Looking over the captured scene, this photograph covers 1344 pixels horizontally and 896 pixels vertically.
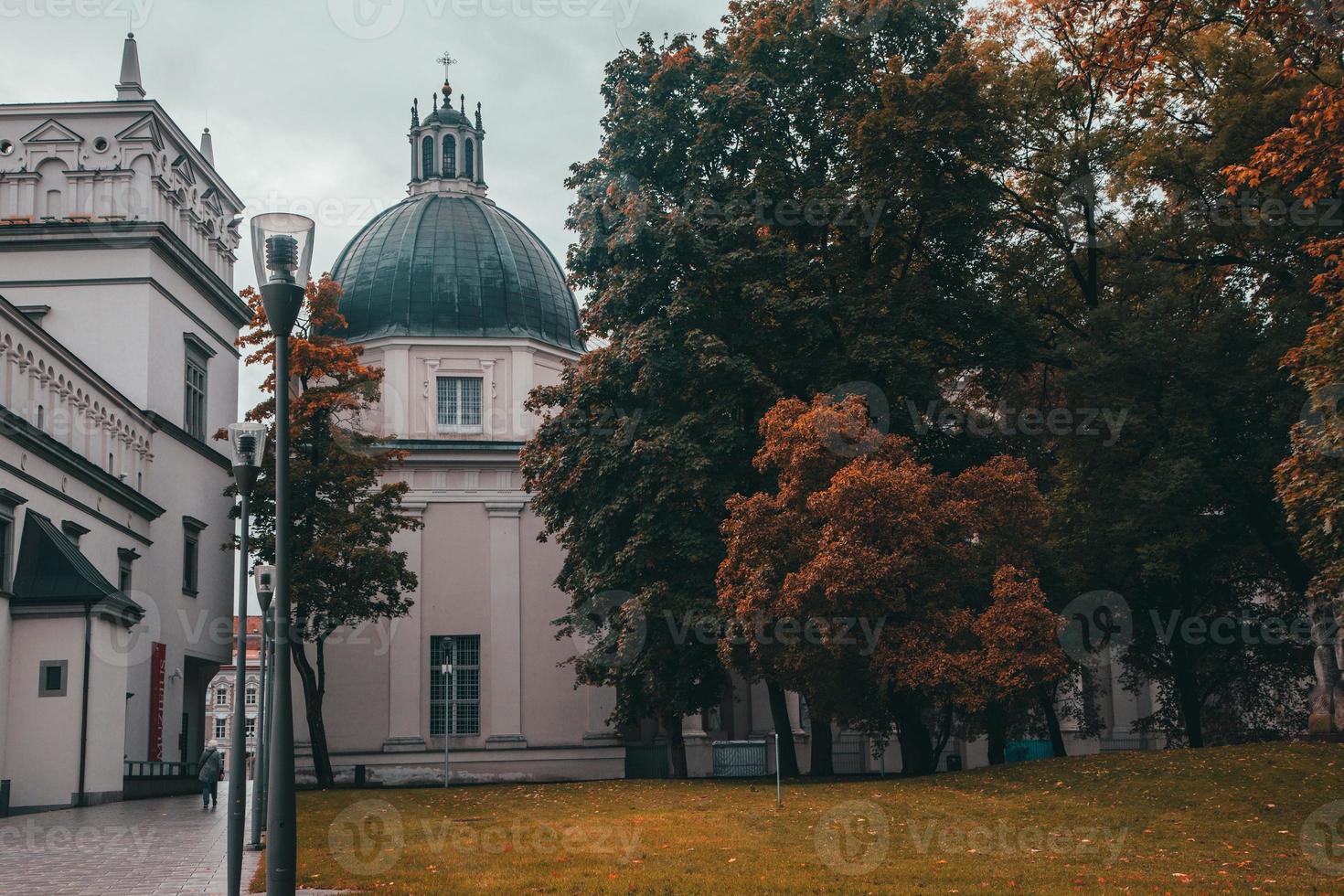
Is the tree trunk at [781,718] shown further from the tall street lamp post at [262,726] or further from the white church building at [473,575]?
the tall street lamp post at [262,726]

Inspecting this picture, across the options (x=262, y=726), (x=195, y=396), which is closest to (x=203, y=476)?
(x=195, y=396)

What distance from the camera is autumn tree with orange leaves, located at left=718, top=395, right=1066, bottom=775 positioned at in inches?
1034

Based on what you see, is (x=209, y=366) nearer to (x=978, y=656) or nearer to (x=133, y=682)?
(x=133, y=682)

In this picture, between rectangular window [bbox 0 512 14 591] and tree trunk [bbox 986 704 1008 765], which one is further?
tree trunk [bbox 986 704 1008 765]

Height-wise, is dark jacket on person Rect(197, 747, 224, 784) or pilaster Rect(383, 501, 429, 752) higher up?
pilaster Rect(383, 501, 429, 752)

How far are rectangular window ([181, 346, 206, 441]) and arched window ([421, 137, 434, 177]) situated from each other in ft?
70.2

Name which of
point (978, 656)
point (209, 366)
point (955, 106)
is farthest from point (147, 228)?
point (978, 656)

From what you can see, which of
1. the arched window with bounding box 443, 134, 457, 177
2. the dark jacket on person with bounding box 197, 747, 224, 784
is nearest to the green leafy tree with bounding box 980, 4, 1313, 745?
the dark jacket on person with bounding box 197, 747, 224, 784

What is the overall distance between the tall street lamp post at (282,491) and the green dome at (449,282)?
4239 cm

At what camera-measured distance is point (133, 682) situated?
3578cm

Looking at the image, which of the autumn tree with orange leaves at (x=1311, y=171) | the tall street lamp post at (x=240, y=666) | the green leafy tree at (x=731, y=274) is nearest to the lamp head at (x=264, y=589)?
the tall street lamp post at (x=240, y=666)

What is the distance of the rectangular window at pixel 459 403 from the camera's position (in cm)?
5381

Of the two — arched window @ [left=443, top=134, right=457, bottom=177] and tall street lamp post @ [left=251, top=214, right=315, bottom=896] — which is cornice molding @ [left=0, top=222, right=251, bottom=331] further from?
tall street lamp post @ [left=251, top=214, right=315, bottom=896]

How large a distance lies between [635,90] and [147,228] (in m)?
13.8
